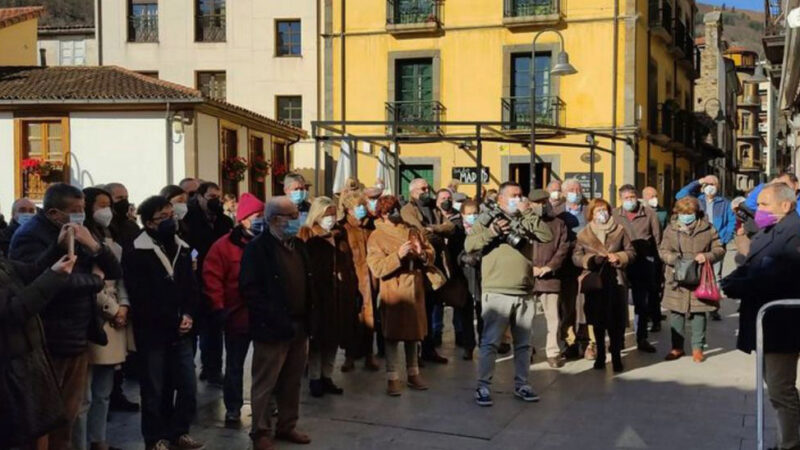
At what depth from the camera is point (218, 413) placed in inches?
266

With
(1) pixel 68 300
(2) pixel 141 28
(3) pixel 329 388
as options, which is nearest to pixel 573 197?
(3) pixel 329 388

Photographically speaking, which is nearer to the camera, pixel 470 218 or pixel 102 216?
pixel 102 216

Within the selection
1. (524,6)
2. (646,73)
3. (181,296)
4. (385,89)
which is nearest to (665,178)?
(646,73)

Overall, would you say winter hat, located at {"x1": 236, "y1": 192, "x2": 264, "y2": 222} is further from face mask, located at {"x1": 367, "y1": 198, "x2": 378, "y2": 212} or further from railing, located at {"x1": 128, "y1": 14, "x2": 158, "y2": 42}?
railing, located at {"x1": 128, "y1": 14, "x2": 158, "y2": 42}

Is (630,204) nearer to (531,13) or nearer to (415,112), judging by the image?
(531,13)

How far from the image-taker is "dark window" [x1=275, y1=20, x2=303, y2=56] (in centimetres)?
2914

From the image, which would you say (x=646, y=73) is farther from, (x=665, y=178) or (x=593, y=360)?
(x=593, y=360)

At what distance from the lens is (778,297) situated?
5.32 meters

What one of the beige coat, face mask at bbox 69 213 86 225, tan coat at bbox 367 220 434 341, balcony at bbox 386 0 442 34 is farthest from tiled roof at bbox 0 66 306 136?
face mask at bbox 69 213 86 225

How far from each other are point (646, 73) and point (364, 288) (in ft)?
61.7

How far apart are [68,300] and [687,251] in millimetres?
6367

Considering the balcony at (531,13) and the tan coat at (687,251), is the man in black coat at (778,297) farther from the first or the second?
the balcony at (531,13)

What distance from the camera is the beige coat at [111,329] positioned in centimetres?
522

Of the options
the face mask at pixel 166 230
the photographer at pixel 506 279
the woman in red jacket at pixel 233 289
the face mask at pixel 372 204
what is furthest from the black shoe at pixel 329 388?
the face mask at pixel 166 230
